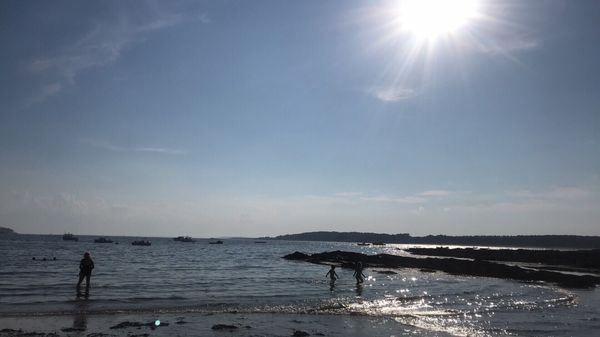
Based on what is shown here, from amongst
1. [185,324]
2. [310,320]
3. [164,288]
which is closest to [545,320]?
[310,320]

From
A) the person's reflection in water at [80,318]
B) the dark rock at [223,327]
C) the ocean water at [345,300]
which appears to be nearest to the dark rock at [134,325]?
the person's reflection in water at [80,318]

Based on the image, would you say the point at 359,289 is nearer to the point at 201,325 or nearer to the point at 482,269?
the point at 201,325

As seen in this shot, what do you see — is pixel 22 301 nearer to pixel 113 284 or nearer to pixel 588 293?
pixel 113 284

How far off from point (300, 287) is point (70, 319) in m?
17.5

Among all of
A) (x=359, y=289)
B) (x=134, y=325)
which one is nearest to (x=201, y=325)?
(x=134, y=325)

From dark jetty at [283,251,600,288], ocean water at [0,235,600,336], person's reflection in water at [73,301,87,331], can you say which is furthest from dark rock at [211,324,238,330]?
dark jetty at [283,251,600,288]

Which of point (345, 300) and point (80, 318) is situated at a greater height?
point (80, 318)

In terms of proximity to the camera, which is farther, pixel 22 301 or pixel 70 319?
pixel 22 301

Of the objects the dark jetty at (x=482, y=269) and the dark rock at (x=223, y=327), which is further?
the dark jetty at (x=482, y=269)

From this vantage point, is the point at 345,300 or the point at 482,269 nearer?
the point at 345,300

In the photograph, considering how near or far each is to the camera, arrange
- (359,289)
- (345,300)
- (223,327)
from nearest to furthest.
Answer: (223,327) → (345,300) → (359,289)

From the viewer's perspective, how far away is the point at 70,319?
57.4 feet

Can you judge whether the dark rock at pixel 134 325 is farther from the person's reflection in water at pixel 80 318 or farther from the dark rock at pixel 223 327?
the dark rock at pixel 223 327

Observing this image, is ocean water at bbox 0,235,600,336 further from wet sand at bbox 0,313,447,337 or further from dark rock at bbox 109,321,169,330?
dark rock at bbox 109,321,169,330
